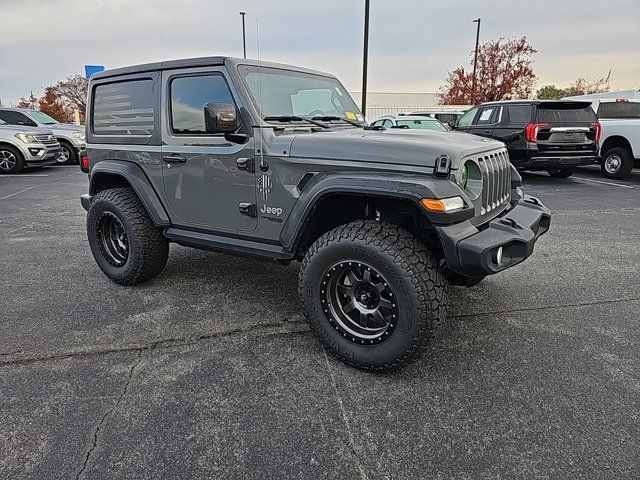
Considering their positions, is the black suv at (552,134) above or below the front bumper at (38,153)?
above

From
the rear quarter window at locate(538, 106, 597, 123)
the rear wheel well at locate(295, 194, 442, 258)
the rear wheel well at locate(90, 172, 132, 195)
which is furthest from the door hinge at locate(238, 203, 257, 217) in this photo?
the rear quarter window at locate(538, 106, 597, 123)

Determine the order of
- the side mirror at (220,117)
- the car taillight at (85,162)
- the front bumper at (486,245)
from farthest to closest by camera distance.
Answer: the car taillight at (85,162), the side mirror at (220,117), the front bumper at (486,245)

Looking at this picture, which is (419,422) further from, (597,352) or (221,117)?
(221,117)

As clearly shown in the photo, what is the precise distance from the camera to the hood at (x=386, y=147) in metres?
2.55

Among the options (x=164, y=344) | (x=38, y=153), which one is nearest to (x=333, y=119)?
(x=164, y=344)

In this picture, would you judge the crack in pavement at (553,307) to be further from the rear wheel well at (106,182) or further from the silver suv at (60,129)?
the silver suv at (60,129)

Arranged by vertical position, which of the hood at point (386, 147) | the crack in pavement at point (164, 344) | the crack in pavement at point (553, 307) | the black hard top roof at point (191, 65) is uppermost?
the black hard top roof at point (191, 65)

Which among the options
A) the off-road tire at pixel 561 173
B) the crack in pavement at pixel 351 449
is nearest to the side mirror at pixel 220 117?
the crack in pavement at pixel 351 449

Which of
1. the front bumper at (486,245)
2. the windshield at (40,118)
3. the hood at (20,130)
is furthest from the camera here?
the windshield at (40,118)

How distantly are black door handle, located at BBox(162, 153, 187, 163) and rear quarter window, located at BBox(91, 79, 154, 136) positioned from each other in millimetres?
295

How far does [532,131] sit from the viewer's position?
9.20 metres

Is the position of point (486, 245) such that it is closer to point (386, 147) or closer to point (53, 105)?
point (386, 147)

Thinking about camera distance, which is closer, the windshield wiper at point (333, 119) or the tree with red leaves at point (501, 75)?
the windshield wiper at point (333, 119)

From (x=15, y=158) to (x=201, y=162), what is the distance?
11569mm
